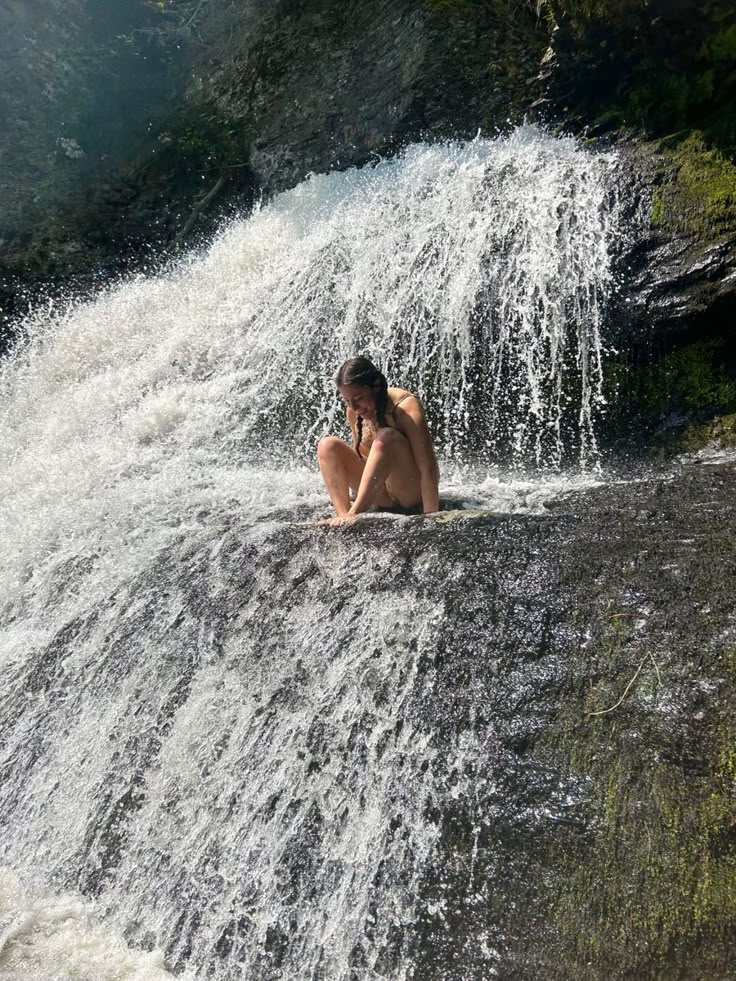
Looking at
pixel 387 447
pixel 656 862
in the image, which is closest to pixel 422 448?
pixel 387 447

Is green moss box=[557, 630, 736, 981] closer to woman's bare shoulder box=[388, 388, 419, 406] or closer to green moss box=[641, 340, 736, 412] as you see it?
woman's bare shoulder box=[388, 388, 419, 406]

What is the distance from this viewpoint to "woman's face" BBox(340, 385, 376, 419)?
4.60m

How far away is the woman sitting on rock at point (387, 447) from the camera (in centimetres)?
462

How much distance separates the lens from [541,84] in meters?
8.15

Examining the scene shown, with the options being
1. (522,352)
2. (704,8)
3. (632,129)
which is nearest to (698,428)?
(522,352)

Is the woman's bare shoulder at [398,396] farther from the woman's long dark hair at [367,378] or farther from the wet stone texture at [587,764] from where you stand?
the wet stone texture at [587,764]

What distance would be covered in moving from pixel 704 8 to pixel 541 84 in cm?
187

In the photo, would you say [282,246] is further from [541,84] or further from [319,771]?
[319,771]

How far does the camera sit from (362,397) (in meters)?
4.63

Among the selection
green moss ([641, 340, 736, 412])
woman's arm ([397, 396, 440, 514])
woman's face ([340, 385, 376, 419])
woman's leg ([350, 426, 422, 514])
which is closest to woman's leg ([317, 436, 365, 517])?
woman's leg ([350, 426, 422, 514])

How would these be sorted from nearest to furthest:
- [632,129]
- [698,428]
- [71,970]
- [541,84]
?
1. [71,970]
2. [698,428]
3. [632,129]
4. [541,84]

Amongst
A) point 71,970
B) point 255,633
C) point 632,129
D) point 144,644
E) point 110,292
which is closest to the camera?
point 71,970

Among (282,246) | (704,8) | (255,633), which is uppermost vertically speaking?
(704,8)

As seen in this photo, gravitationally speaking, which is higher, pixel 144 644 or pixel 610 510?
pixel 144 644
